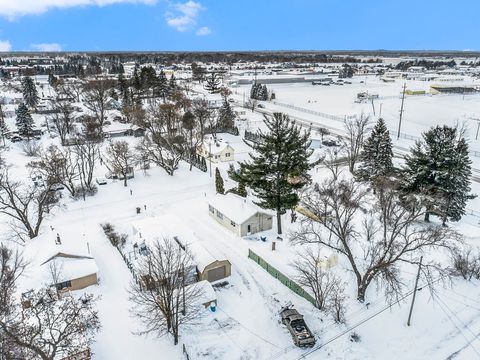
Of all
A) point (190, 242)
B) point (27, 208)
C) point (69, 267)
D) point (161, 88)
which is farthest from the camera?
point (161, 88)

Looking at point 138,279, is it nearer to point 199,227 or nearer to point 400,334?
point 199,227

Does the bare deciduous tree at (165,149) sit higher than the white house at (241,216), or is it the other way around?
the bare deciduous tree at (165,149)

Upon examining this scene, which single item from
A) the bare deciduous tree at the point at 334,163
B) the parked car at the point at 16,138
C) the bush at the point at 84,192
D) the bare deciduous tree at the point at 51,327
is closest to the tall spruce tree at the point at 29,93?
the parked car at the point at 16,138

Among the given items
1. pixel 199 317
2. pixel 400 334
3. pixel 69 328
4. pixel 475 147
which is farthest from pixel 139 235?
pixel 475 147

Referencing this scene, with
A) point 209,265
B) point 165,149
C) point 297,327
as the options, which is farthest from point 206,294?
point 165,149

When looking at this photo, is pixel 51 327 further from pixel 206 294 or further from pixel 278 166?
pixel 278 166

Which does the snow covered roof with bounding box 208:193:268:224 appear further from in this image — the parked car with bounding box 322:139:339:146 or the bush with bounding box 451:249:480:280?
the parked car with bounding box 322:139:339:146

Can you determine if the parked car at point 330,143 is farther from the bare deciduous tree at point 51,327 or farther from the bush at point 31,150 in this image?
the bare deciduous tree at point 51,327
